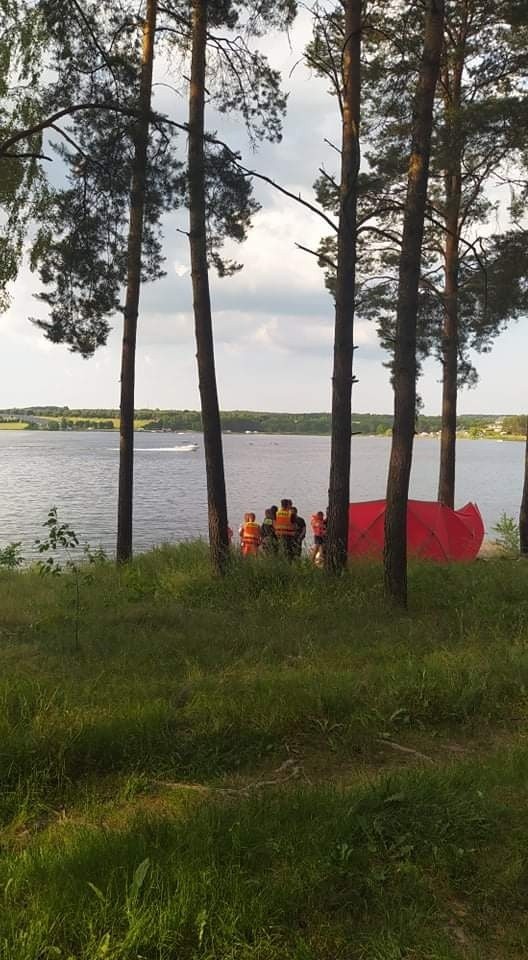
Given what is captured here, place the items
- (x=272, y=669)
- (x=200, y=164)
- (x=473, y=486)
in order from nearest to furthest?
(x=272, y=669)
(x=200, y=164)
(x=473, y=486)

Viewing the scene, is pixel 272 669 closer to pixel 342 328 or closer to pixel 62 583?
pixel 342 328

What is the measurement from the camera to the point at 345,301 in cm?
1012

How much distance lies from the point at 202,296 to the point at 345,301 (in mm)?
2329

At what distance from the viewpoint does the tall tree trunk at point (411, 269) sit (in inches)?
318

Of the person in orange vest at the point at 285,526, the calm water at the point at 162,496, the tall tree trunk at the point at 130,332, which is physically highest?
the tall tree trunk at the point at 130,332

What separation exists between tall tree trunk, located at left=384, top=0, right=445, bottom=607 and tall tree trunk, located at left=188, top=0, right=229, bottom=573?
3.31 m

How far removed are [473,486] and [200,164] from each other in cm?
4509

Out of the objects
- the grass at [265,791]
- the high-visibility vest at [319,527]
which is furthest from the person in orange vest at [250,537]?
the grass at [265,791]

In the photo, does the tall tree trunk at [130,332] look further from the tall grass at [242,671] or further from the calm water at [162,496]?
the calm water at [162,496]

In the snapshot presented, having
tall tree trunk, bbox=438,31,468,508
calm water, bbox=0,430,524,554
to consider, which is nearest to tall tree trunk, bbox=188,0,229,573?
tall tree trunk, bbox=438,31,468,508

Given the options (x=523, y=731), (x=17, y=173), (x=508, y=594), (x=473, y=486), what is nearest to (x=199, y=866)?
(x=523, y=731)

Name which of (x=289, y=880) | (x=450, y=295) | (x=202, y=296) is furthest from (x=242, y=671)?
(x=450, y=295)

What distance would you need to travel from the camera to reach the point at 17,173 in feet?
38.2

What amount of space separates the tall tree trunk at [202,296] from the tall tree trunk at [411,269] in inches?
130
